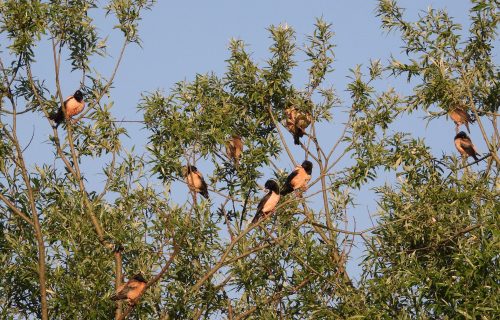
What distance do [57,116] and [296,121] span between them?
14.6ft

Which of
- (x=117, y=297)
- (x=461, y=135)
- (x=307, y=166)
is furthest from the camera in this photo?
(x=461, y=135)

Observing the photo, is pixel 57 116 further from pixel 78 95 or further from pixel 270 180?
pixel 270 180

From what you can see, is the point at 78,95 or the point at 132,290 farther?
the point at 78,95

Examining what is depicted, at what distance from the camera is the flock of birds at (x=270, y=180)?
47.6 ft

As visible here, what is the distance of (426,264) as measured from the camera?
15.1 m

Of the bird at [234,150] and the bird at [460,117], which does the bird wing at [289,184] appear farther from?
the bird at [460,117]

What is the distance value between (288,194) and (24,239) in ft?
15.6

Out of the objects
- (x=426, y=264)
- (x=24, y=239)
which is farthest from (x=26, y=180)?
(x=426, y=264)

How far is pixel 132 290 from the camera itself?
1448 cm

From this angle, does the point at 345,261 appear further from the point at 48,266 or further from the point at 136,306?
the point at 48,266

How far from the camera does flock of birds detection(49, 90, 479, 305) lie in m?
14.5

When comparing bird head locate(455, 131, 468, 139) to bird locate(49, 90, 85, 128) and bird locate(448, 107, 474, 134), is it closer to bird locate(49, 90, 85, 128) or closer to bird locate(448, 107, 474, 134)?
bird locate(448, 107, 474, 134)

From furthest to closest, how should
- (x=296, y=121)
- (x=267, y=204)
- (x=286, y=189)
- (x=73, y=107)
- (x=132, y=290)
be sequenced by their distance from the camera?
(x=296, y=121) < (x=73, y=107) < (x=286, y=189) < (x=267, y=204) < (x=132, y=290)

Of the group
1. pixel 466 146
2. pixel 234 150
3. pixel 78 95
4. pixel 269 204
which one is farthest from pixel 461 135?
pixel 78 95
